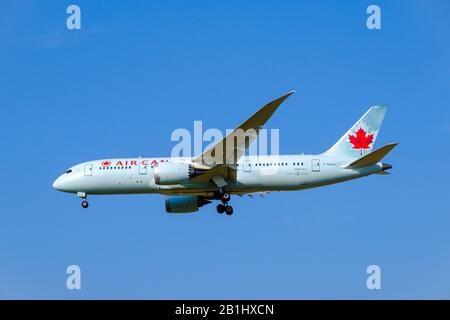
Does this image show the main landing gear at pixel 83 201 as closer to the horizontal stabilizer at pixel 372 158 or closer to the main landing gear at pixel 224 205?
the main landing gear at pixel 224 205

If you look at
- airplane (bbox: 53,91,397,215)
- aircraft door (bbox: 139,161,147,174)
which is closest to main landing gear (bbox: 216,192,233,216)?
airplane (bbox: 53,91,397,215)

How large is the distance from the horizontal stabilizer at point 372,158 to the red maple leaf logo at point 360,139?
2.36 metres

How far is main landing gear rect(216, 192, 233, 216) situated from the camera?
155 ft

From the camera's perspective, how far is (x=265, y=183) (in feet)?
154

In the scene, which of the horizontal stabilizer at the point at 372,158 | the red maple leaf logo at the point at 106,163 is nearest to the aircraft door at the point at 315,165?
the horizontal stabilizer at the point at 372,158

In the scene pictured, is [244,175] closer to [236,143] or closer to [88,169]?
[236,143]

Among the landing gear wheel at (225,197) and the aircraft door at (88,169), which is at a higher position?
the aircraft door at (88,169)

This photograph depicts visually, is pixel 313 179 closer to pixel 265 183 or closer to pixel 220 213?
pixel 265 183

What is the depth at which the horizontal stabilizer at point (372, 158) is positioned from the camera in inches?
1741

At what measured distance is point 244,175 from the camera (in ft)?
155

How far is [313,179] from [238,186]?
13.3 feet

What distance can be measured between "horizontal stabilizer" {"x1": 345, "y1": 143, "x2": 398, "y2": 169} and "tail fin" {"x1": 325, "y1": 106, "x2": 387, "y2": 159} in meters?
1.62

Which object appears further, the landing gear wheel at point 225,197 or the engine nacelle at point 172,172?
the landing gear wheel at point 225,197

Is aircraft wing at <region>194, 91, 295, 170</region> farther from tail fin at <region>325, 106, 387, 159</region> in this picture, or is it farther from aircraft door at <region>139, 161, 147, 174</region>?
tail fin at <region>325, 106, 387, 159</region>
